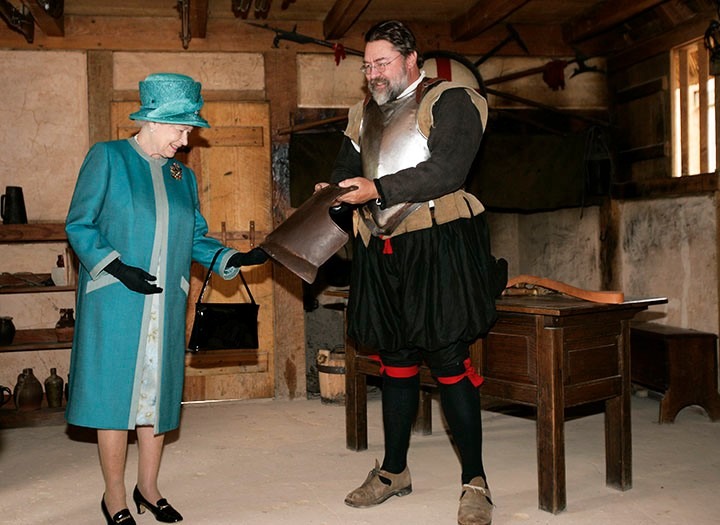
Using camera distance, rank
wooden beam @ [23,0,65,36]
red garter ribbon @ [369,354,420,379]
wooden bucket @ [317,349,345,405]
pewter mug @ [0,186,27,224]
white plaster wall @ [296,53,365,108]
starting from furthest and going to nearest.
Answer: white plaster wall @ [296,53,365,108], wooden bucket @ [317,349,345,405], pewter mug @ [0,186,27,224], wooden beam @ [23,0,65,36], red garter ribbon @ [369,354,420,379]

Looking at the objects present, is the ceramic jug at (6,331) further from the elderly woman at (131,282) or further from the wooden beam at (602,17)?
the wooden beam at (602,17)

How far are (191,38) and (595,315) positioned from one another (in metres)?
3.37

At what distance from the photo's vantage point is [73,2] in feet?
16.0

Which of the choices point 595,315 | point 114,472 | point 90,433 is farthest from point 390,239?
point 90,433

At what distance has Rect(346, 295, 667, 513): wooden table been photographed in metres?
2.93

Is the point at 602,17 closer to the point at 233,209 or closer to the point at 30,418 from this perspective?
the point at 233,209

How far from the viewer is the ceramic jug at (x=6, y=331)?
4738 millimetres

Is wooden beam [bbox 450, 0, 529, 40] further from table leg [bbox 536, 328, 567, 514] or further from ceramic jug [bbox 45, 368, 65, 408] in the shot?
ceramic jug [bbox 45, 368, 65, 408]

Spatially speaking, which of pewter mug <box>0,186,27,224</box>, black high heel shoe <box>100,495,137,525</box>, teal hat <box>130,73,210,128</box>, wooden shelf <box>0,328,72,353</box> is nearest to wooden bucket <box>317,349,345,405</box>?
wooden shelf <box>0,328,72,353</box>

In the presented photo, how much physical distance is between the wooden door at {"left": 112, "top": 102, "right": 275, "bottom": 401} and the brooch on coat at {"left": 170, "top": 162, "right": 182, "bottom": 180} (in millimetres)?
2383

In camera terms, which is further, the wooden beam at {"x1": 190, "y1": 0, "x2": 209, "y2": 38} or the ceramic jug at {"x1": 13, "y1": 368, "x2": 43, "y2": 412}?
the ceramic jug at {"x1": 13, "y1": 368, "x2": 43, "y2": 412}

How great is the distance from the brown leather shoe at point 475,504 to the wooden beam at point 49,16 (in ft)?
10.9

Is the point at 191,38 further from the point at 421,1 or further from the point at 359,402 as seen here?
the point at 359,402

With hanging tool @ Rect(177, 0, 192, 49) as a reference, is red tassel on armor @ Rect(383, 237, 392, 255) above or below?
below
